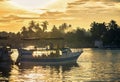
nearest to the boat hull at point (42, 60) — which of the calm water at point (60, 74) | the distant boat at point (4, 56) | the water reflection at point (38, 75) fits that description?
the water reflection at point (38, 75)

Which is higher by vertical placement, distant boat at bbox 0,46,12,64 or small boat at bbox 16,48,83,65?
distant boat at bbox 0,46,12,64

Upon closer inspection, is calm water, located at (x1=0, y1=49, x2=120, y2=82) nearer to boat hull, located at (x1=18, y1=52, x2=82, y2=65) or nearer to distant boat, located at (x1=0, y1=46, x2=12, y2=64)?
distant boat, located at (x1=0, y1=46, x2=12, y2=64)

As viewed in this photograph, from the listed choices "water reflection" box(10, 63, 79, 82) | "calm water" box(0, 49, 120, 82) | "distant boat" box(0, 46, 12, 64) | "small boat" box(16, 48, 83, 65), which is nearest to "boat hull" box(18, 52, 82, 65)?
"small boat" box(16, 48, 83, 65)

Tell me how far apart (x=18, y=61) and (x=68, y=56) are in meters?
Answer: 13.7

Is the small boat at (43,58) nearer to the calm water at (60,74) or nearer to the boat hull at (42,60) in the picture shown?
the boat hull at (42,60)

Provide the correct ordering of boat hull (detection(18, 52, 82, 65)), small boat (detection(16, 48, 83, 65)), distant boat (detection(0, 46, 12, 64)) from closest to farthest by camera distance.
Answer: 1. distant boat (detection(0, 46, 12, 64))
2. small boat (detection(16, 48, 83, 65))
3. boat hull (detection(18, 52, 82, 65))

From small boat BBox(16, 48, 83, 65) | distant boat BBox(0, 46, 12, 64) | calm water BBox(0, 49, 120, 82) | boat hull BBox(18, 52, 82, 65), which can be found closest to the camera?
calm water BBox(0, 49, 120, 82)

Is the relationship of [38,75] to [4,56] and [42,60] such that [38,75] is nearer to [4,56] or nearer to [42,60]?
[4,56]

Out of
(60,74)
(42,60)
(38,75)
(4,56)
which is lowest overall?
(42,60)

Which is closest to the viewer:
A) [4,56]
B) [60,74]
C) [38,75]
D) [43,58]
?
[38,75]

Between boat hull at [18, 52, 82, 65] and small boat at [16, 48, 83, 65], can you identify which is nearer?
small boat at [16, 48, 83, 65]

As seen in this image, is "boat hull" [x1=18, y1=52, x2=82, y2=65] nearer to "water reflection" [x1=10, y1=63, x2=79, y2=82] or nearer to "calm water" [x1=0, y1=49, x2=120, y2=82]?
"water reflection" [x1=10, y1=63, x2=79, y2=82]

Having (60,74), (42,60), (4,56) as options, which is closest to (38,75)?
(60,74)

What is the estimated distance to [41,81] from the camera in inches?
2813
